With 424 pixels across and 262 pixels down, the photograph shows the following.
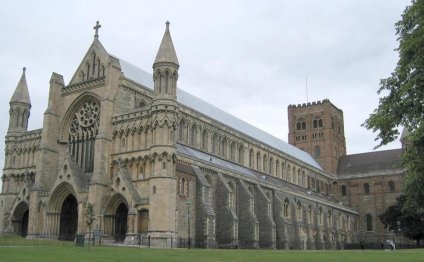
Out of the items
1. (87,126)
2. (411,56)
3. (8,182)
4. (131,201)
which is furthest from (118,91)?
(411,56)

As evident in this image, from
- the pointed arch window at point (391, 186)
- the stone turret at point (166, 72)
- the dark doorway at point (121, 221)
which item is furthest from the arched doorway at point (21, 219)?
the pointed arch window at point (391, 186)

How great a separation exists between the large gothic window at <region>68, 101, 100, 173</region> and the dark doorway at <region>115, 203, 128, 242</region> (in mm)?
6154

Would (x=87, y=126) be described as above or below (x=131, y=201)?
above

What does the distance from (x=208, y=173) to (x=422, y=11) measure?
120ft

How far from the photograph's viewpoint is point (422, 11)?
70.0 feet

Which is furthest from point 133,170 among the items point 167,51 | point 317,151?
point 317,151

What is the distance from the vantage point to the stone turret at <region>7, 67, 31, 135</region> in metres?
60.0

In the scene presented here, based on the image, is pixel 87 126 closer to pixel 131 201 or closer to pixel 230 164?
pixel 131 201

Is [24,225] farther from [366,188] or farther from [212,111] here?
[366,188]

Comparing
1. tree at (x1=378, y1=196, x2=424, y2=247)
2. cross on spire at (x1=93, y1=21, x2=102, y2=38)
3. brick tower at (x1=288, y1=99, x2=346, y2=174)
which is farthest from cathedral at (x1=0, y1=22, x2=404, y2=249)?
brick tower at (x1=288, y1=99, x2=346, y2=174)

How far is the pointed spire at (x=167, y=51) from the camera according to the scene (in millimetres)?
49312

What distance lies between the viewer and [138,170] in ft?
160

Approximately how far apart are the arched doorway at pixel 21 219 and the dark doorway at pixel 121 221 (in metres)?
12.6

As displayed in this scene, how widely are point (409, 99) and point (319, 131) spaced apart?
84.7 metres
